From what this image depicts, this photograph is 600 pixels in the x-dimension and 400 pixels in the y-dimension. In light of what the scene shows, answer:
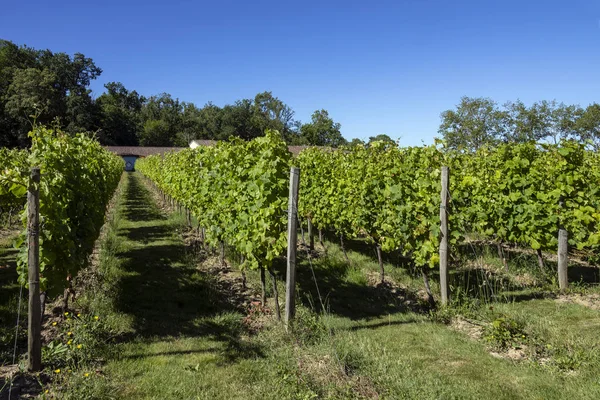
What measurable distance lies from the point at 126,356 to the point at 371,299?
151 inches

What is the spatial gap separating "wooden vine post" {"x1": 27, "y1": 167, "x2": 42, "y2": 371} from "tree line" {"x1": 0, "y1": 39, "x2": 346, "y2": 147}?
47.0m

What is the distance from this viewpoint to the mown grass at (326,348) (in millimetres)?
3486

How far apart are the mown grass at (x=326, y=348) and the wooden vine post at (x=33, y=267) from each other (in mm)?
573

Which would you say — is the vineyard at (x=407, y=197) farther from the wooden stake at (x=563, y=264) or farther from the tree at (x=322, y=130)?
the tree at (x=322, y=130)

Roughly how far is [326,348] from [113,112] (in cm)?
7783

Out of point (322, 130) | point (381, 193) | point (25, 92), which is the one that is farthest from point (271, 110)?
point (381, 193)

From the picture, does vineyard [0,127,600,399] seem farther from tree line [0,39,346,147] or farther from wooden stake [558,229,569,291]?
tree line [0,39,346,147]

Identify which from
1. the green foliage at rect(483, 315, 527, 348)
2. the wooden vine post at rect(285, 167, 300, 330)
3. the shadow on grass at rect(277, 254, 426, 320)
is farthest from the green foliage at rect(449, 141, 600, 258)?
the wooden vine post at rect(285, 167, 300, 330)

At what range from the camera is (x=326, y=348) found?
13.9 ft

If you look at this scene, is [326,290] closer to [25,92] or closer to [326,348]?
[326,348]

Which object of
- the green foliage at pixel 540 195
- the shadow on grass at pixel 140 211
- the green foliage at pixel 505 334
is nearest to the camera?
the green foliage at pixel 505 334

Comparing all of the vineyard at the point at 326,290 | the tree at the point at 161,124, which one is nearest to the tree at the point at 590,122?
the vineyard at the point at 326,290

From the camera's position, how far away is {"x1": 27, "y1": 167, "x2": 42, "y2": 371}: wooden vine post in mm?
3744

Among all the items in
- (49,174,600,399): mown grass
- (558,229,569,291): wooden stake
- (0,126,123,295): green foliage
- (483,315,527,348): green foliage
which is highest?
(0,126,123,295): green foliage
